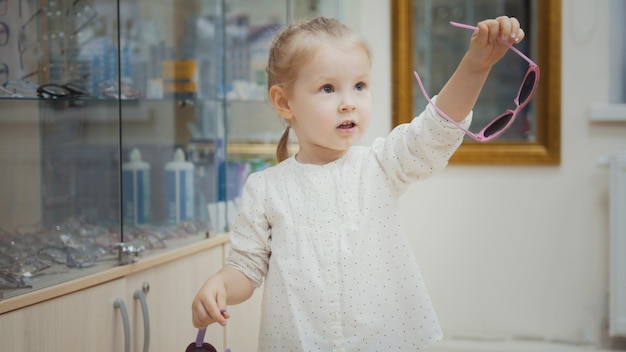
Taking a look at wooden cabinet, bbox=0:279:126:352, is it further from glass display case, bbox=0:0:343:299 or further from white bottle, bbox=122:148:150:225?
white bottle, bbox=122:148:150:225

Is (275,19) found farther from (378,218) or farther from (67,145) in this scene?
(378,218)

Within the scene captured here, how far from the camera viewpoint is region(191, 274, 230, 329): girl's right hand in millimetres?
1256

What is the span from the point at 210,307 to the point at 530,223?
214 centimetres

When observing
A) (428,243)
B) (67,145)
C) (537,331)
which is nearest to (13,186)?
(67,145)

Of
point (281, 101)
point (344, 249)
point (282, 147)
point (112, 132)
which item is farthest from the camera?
point (112, 132)

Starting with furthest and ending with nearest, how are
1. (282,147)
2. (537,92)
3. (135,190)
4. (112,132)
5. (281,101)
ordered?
(537,92) → (135,190) → (112,132) → (282,147) → (281,101)

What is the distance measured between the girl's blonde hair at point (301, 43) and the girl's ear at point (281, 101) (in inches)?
0.6

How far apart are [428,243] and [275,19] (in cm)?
117

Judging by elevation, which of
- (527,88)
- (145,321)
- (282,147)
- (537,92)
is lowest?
(145,321)

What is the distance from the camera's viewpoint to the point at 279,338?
1.34 meters

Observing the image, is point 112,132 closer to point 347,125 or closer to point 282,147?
point 282,147

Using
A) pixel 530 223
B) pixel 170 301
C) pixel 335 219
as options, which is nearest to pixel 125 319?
pixel 170 301

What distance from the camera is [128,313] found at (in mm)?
1689

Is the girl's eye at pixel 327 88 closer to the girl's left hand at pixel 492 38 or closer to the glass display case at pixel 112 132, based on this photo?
the girl's left hand at pixel 492 38
